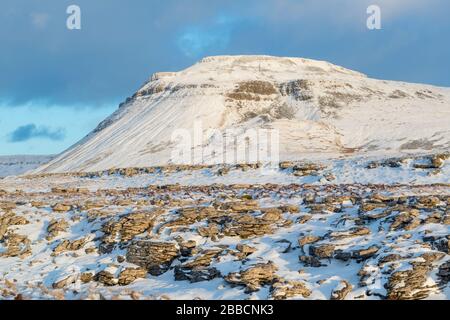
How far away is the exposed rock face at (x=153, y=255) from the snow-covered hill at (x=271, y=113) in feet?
146

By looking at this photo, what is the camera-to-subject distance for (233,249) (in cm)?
1536

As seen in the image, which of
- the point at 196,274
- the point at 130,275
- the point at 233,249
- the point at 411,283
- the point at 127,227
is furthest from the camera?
the point at 127,227

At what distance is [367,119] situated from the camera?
95062mm

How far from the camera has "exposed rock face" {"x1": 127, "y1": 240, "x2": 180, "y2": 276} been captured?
15062 mm

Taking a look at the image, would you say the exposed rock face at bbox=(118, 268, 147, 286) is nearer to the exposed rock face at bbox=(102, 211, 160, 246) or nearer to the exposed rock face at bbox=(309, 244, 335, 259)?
the exposed rock face at bbox=(102, 211, 160, 246)

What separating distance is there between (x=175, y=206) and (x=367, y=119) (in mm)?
80147

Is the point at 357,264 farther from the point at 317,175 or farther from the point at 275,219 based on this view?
the point at 317,175

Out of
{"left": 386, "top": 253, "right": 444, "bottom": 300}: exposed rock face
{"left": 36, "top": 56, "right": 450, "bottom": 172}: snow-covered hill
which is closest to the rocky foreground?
{"left": 386, "top": 253, "right": 444, "bottom": 300}: exposed rock face

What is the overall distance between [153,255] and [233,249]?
2288 mm

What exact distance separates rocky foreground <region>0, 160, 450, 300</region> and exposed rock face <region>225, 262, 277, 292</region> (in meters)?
0.03

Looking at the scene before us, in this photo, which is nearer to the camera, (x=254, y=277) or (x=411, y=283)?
(x=411, y=283)

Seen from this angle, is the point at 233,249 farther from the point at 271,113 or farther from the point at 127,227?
the point at 271,113

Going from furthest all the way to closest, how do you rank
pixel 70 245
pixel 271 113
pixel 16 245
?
pixel 271 113
pixel 16 245
pixel 70 245

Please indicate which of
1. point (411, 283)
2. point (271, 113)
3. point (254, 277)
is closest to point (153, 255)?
point (254, 277)
